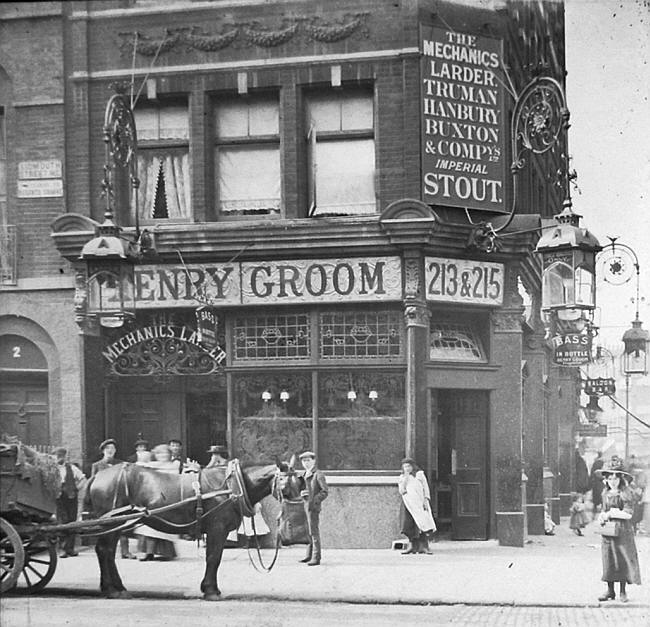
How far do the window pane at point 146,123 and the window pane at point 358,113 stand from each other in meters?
2.36

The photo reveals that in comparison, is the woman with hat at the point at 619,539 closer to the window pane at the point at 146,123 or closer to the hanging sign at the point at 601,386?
the hanging sign at the point at 601,386

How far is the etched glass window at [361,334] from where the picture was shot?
12867 mm

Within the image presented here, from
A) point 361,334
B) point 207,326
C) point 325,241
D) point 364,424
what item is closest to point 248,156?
point 325,241

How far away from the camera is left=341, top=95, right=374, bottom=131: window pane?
1255 centimetres

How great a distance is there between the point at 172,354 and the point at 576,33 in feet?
18.7

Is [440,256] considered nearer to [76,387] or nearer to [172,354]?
[172,354]

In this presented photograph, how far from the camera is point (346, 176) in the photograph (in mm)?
12711

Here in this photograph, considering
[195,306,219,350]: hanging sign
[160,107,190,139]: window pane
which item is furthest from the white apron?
[160,107,190,139]: window pane

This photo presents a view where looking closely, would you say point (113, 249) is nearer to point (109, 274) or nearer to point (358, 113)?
point (109, 274)

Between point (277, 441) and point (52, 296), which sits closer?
point (52, 296)

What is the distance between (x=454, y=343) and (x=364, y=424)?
5.25 ft

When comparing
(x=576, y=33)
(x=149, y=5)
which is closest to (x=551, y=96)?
(x=576, y=33)

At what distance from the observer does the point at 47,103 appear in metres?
11.3

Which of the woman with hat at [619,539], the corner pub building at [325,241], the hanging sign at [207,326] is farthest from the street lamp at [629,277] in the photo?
the hanging sign at [207,326]
